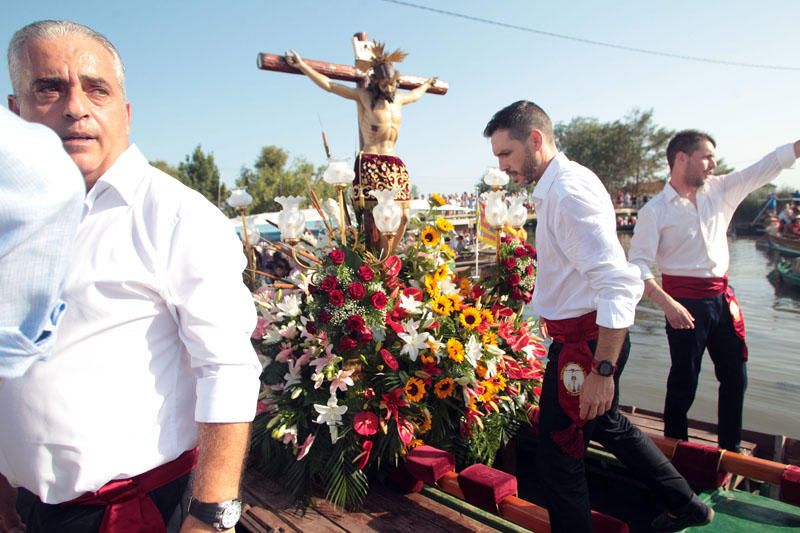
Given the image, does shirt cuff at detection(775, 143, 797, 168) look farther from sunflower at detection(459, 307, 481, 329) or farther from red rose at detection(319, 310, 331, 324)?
red rose at detection(319, 310, 331, 324)

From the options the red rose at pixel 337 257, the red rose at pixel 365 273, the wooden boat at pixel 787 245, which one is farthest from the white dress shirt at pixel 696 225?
the wooden boat at pixel 787 245

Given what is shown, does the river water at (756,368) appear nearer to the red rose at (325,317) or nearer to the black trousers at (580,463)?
the black trousers at (580,463)

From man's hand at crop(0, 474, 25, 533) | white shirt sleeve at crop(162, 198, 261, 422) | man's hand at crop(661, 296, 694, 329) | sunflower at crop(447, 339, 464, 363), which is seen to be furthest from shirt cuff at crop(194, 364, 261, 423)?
man's hand at crop(661, 296, 694, 329)

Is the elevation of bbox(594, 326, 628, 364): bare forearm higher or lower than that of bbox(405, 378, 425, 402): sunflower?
higher

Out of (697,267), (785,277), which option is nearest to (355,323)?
(697,267)

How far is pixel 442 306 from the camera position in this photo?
271 cm

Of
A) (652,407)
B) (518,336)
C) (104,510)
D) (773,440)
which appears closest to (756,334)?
(652,407)

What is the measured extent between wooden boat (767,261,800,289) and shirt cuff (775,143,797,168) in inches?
542

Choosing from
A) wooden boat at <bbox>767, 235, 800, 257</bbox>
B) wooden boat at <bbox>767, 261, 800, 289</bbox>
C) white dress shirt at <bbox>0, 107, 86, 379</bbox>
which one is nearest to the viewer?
white dress shirt at <bbox>0, 107, 86, 379</bbox>

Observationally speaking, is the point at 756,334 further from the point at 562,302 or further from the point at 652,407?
the point at 562,302

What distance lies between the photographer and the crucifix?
332cm

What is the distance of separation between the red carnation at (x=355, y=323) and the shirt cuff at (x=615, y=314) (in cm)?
109

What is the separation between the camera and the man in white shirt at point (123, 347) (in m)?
1.09

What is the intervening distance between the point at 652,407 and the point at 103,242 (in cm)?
606
